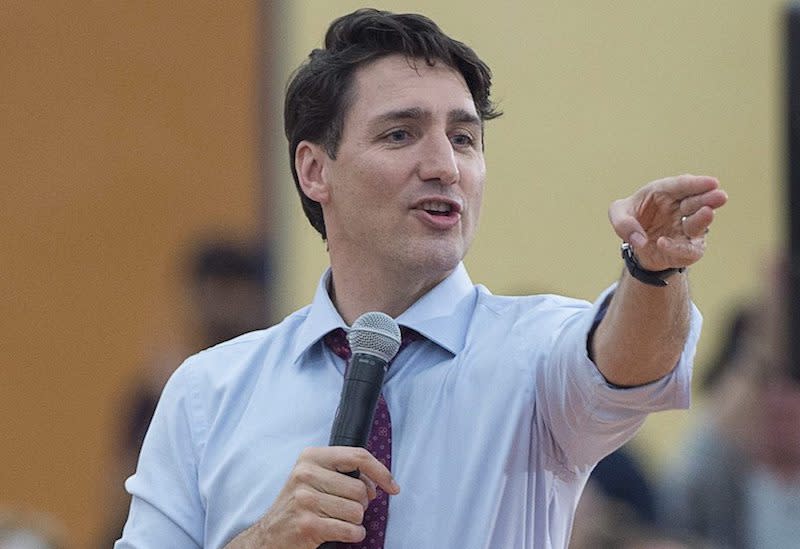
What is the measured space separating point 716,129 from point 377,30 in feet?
12.6

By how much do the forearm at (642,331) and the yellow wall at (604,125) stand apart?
4.05 meters

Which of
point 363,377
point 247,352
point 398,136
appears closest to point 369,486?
point 363,377

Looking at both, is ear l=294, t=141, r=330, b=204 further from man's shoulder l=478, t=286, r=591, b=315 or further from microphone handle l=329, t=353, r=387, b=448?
microphone handle l=329, t=353, r=387, b=448

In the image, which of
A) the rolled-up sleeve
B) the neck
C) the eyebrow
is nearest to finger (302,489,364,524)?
the rolled-up sleeve

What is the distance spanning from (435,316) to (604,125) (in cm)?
403

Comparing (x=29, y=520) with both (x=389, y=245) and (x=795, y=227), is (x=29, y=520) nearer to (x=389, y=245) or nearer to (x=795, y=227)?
(x=795, y=227)

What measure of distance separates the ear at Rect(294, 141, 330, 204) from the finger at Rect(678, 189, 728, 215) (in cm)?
96

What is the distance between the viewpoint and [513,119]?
7164 mm

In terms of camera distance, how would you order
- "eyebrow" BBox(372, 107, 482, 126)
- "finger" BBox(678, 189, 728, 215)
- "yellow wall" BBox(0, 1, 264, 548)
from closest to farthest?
"finger" BBox(678, 189, 728, 215) < "eyebrow" BBox(372, 107, 482, 126) < "yellow wall" BBox(0, 1, 264, 548)

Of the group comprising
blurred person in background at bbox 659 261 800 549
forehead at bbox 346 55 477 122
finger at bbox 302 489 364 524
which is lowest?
blurred person in background at bbox 659 261 800 549

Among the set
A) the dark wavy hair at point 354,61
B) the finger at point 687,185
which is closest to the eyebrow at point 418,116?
the dark wavy hair at point 354,61

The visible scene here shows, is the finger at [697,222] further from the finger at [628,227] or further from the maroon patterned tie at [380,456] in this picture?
the maroon patterned tie at [380,456]

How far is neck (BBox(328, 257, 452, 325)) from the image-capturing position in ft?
10.9

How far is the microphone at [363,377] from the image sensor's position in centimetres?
290
